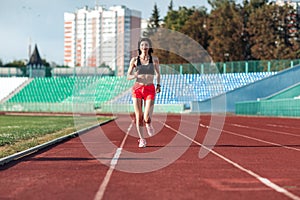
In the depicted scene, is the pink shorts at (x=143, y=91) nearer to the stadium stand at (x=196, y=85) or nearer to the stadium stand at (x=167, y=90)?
the stadium stand at (x=167, y=90)

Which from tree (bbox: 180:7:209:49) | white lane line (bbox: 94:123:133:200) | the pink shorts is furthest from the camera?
A: tree (bbox: 180:7:209:49)

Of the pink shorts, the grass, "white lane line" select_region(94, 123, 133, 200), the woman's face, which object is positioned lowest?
the grass

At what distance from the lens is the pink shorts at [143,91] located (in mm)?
12133

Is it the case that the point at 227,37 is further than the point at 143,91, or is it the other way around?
the point at 227,37

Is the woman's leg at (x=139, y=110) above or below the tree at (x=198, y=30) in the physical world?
below

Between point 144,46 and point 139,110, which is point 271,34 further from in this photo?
point 144,46

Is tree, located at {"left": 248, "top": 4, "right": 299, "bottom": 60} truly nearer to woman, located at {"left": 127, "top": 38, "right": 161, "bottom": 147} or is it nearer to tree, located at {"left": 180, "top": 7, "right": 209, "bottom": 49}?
tree, located at {"left": 180, "top": 7, "right": 209, "bottom": 49}

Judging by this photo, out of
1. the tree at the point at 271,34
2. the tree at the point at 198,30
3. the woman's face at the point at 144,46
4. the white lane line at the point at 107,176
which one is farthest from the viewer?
the tree at the point at 198,30

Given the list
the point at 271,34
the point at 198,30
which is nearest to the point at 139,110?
the point at 271,34

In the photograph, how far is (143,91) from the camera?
1217cm

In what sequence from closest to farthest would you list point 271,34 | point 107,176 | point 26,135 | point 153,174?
point 107,176 → point 153,174 → point 26,135 → point 271,34

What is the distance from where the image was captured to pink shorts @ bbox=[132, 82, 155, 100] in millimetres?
12133

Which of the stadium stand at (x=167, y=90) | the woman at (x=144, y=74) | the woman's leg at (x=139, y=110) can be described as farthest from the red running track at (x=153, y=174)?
the stadium stand at (x=167, y=90)

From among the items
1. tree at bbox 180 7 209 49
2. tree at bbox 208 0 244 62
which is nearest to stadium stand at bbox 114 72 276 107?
tree at bbox 208 0 244 62
